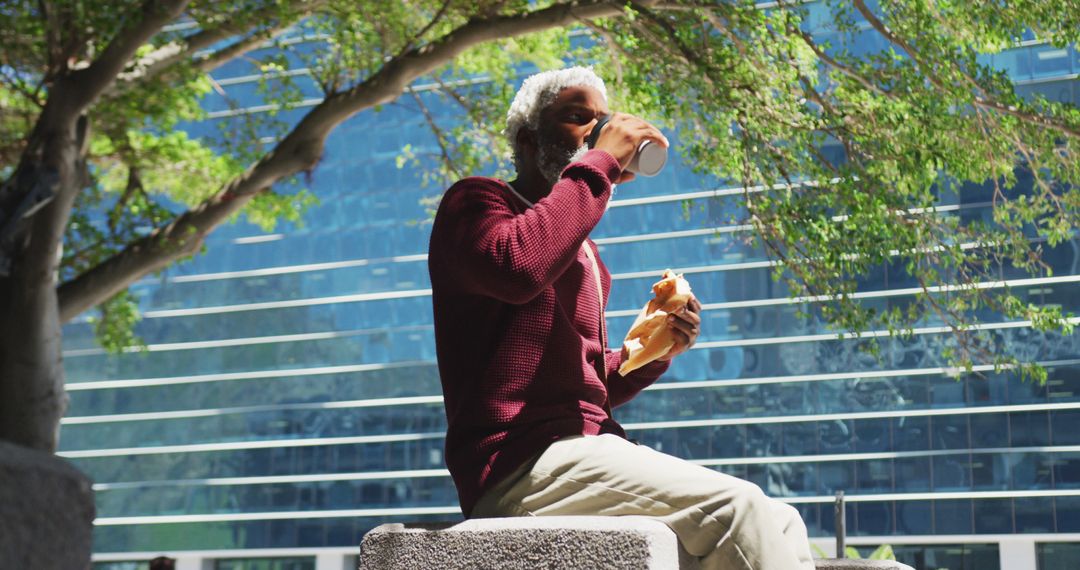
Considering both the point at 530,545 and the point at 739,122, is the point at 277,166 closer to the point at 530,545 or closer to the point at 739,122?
the point at 739,122

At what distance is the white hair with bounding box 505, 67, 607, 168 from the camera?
2.45m

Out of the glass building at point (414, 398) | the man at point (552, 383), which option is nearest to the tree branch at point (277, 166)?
the man at point (552, 383)

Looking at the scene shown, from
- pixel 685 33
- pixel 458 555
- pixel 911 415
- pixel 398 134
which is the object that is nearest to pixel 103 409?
pixel 398 134

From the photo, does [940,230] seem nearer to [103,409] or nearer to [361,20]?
[361,20]

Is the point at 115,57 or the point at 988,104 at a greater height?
the point at 115,57

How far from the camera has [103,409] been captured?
125 ft

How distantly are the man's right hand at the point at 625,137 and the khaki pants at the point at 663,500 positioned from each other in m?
0.52

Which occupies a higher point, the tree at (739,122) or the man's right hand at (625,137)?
the tree at (739,122)

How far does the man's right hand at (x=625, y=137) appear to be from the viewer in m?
2.27

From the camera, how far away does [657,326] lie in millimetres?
2467

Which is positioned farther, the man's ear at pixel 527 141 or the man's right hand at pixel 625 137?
the man's ear at pixel 527 141

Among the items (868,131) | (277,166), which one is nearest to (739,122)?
(868,131)

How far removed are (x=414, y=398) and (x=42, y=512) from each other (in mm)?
31282

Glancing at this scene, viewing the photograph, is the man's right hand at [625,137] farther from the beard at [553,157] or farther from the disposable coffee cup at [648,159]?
the beard at [553,157]
